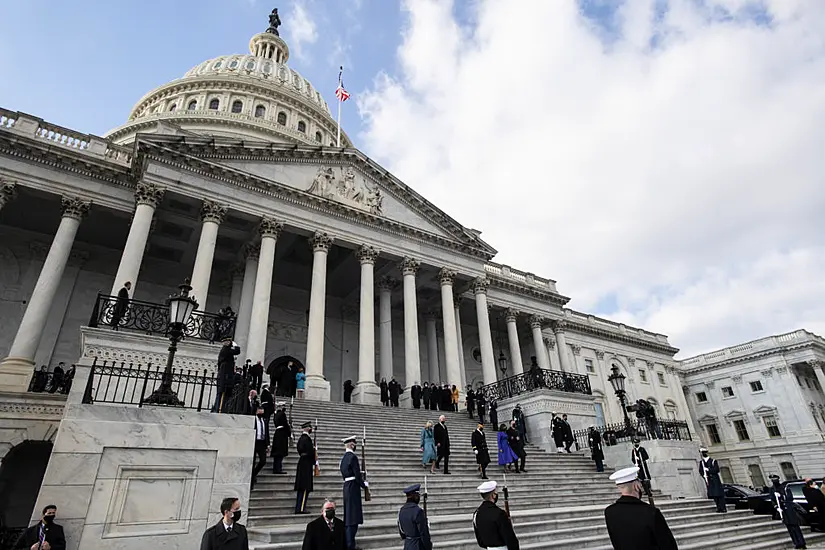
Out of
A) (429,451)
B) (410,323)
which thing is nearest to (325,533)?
(429,451)

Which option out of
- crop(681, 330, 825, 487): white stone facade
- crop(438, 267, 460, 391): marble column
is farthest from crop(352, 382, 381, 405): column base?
crop(681, 330, 825, 487): white stone facade

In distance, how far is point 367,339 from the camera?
905 inches

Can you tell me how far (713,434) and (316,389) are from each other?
160 ft

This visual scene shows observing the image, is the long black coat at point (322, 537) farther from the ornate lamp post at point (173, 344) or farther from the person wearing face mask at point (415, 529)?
the ornate lamp post at point (173, 344)

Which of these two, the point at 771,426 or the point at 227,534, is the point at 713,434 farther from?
the point at 227,534

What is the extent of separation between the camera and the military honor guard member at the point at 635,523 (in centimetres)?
404

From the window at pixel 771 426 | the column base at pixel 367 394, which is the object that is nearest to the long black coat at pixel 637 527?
the column base at pixel 367 394

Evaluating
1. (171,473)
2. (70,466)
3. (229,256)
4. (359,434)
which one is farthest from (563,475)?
(229,256)

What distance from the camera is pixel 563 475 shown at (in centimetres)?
1468

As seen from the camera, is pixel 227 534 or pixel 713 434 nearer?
pixel 227 534

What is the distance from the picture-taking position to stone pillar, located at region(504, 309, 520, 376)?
102 ft

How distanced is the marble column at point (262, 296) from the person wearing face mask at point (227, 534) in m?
14.2

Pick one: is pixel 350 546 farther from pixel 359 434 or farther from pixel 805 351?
pixel 805 351

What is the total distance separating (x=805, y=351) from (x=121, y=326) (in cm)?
5781
